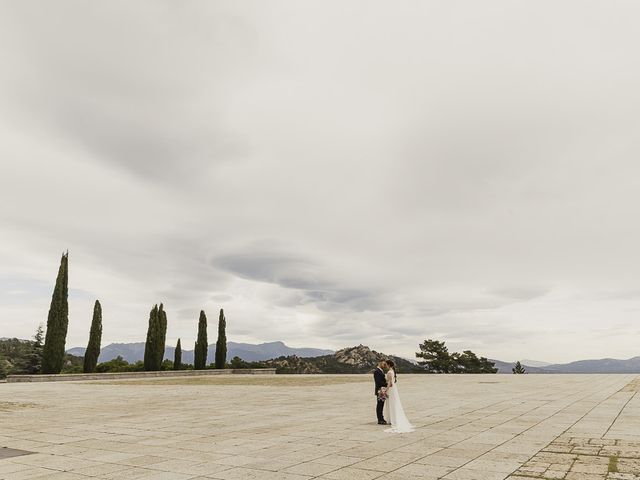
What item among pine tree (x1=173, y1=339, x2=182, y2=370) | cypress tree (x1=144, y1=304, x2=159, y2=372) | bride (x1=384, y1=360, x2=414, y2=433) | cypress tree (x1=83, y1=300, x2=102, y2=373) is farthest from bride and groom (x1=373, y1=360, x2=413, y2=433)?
pine tree (x1=173, y1=339, x2=182, y2=370)

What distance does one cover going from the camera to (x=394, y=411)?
38.4ft

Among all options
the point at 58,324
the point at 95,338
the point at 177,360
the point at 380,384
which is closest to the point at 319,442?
the point at 380,384

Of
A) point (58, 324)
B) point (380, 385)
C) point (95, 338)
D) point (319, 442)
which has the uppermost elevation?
point (58, 324)

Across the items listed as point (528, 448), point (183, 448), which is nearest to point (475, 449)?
point (528, 448)

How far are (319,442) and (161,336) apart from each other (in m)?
42.4

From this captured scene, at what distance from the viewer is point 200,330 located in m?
55.8

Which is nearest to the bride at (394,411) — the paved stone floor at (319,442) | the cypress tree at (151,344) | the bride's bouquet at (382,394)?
the bride's bouquet at (382,394)

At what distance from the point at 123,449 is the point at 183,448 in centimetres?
120

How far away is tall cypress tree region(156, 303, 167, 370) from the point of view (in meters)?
46.9

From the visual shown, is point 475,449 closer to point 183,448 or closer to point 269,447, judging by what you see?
point 269,447

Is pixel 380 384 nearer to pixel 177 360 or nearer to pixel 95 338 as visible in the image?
pixel 95 338

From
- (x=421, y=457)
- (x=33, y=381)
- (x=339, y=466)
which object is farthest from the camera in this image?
(x=33, y=381)

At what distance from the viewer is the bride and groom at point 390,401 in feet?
38.0

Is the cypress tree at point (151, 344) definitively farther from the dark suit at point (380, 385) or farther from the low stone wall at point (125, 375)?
the dark suit at point (380, 385)
